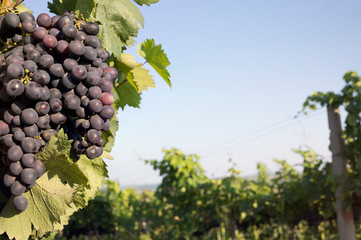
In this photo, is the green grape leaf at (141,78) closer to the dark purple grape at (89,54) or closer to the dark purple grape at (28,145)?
the dark purple grape at (89,54)

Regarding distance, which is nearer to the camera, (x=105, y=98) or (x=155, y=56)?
(x=105, y=98)

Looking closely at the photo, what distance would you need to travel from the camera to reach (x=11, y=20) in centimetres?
118

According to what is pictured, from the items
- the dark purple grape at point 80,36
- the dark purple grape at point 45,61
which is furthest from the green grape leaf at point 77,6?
the dark purple grape at point 45,61

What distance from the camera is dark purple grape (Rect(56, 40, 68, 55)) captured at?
117cm

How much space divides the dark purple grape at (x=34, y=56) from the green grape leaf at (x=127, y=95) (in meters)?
0.56

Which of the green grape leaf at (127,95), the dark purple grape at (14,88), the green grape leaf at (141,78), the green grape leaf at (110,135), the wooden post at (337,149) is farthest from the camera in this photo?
the wooden post at (337,149)

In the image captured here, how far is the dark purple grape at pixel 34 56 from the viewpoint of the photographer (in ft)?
3.76

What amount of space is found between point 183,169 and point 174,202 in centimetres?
101

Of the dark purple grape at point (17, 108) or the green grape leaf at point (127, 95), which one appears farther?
the green grape leaf at point (127, 95)

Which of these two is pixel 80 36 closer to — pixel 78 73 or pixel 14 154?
pixel 78 73

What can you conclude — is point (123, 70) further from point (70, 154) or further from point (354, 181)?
point (354, 181)

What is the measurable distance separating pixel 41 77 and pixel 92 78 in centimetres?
15

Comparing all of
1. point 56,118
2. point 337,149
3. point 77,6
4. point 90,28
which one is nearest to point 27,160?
point 56,118

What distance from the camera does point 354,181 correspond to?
246 inches
